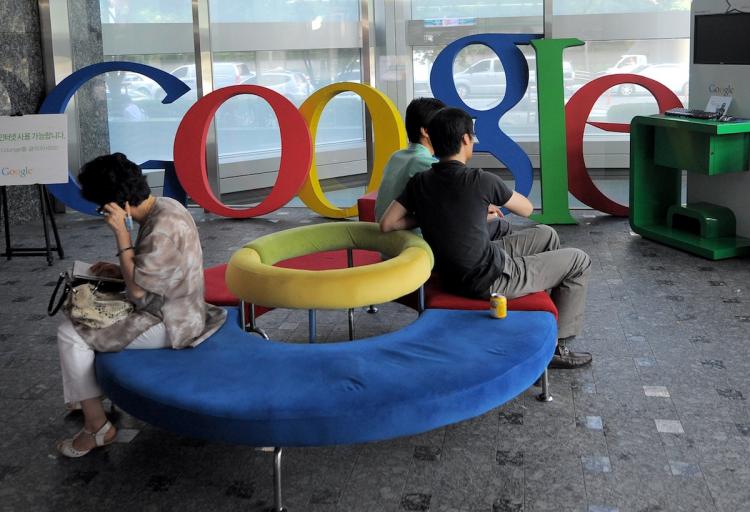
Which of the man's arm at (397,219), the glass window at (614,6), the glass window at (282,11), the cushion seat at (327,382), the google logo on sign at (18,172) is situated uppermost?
the glass window at (282,11)

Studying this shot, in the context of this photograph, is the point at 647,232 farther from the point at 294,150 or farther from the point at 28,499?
the point at 28,499

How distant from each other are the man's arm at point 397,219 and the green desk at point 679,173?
111 inches

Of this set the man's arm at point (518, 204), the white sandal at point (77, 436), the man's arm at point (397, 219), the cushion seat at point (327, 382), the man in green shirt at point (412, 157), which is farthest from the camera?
the man in green shirt at point (412, 157)

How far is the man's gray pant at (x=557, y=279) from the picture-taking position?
3842 mm

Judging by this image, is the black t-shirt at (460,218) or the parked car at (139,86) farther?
the parked car at (139,86)

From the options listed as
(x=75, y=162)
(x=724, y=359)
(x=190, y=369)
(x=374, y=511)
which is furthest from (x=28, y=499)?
(x=75, y=162)

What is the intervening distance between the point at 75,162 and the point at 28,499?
233 inches

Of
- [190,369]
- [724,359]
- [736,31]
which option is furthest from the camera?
[736,31]

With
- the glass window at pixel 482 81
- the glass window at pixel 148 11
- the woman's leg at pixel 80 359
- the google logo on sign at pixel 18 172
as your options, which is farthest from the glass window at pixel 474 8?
the woman's leg at pixel 80 359

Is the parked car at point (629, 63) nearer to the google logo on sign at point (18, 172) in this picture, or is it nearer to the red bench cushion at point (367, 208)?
the red bench cushion at point (367, 208)

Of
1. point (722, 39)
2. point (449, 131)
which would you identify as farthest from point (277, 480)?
point (722, 39)

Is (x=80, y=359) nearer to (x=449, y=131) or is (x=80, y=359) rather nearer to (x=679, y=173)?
(x=449, y=131)

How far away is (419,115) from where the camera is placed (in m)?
4.36

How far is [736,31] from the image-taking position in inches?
235
